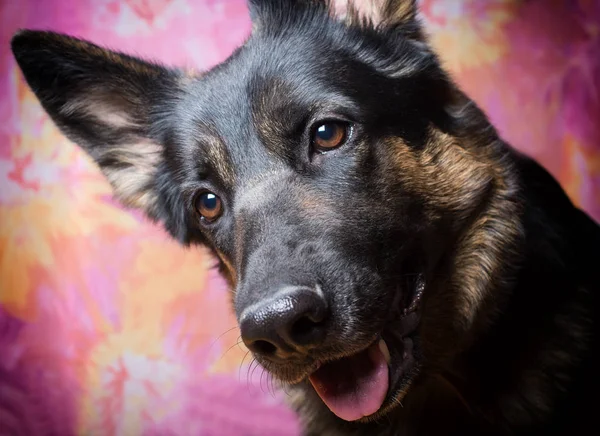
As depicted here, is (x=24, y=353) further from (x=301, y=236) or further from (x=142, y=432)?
(x=301, y=236)

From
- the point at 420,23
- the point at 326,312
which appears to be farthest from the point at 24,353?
the point at 420,23

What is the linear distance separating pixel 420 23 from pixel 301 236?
3.56 ft

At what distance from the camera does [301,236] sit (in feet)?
6.69

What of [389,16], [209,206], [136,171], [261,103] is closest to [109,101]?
[136,171]

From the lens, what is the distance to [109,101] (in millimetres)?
2846

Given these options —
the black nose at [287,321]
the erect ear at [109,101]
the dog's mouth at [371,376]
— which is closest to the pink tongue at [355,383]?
the dog's mouth at [371,376]

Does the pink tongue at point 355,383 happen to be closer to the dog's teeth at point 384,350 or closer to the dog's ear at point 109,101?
the dog's teeth at point 384,350

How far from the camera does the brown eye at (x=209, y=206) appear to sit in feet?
8.41

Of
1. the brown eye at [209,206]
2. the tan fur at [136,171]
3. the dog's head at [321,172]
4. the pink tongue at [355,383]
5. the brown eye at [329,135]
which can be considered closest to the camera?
the dog's head at [321,172]

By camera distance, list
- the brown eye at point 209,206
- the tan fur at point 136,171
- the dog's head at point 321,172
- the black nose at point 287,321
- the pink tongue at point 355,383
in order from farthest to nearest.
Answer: the tan fur at point 136,171, the brown eye at point 209,206, the pink tongue at point 355,383, the dog's head at point 321,172, the black nose at point 287,321

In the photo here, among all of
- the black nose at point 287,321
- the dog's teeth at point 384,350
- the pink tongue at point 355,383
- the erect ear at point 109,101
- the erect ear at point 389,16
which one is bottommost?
the pink tongue at point 355,383

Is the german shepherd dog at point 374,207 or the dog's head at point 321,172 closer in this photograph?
the dog's head at point 321,172

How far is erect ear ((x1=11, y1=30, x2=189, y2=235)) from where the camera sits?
259cm

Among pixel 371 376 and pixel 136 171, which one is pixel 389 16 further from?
pixel 371 376
